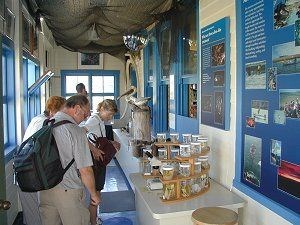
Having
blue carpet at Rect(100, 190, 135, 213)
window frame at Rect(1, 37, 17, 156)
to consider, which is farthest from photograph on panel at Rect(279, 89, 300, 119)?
window frame at Rect(1, 37, 17, 156)

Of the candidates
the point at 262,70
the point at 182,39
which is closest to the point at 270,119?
the point at 262,70

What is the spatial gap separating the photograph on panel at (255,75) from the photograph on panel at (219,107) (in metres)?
0.40

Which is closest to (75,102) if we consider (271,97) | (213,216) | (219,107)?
(219,107)

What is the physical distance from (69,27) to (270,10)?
→ 124 inches

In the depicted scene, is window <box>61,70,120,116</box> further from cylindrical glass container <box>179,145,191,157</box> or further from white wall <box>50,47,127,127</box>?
cylindrical glass container <box>179,145,191,157</box>

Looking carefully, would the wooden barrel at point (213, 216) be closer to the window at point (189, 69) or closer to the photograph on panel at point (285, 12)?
the photograph on panel at point (285, 12)

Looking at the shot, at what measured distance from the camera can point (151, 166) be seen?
253 cm

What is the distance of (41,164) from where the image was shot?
2.04m

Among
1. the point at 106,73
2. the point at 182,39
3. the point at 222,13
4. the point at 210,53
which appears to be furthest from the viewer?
the point at 106,73

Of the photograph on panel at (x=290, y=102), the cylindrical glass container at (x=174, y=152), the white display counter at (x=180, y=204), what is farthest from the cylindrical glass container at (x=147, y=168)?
the photograph on panel at (x=290, y=102)

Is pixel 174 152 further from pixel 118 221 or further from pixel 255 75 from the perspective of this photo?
pixel 118 221

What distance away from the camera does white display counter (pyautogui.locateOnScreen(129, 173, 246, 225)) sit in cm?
194

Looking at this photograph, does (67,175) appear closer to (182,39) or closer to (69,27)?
(182,39)

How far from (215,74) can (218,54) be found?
0.16 m
